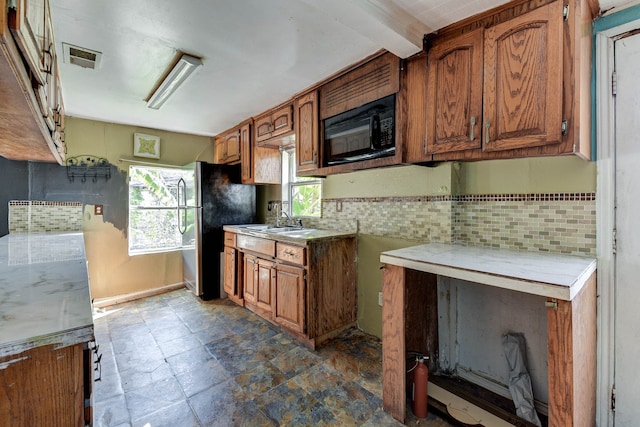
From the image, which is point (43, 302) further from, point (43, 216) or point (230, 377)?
point (43, 216)

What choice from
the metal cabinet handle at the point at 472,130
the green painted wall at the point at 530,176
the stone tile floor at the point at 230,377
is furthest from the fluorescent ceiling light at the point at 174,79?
the stone tile floor at the point at 230,377

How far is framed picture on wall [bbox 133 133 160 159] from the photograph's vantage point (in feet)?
11.9

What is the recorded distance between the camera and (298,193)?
3.47 metres

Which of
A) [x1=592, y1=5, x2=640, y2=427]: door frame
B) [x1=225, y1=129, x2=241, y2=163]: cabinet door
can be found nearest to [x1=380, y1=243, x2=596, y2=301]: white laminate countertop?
[x1=592, y1=5, x2=640, y2=427]: door frame

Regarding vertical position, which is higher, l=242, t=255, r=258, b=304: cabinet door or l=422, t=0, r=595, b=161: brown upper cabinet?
l=422, t=0, r=595, b=161: brown upper cabinet

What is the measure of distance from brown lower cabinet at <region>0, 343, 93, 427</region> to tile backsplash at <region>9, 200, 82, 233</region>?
3.36 m

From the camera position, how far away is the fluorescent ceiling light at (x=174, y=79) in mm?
1975

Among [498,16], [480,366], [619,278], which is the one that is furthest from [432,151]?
[480,366]

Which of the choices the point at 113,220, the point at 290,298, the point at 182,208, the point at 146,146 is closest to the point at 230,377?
the point at 290,298

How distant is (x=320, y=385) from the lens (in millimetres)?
1895

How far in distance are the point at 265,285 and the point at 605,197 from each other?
2.55 m

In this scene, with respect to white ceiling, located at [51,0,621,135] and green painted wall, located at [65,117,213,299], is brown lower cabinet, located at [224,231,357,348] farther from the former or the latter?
green painted wall, located at [65,117,213,299]

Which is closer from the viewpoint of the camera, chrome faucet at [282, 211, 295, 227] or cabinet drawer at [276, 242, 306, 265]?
cabinet drawer at [276, 242, 306, 265]

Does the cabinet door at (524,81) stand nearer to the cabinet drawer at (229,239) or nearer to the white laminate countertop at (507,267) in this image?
the white laminate countertop at (507,267)
